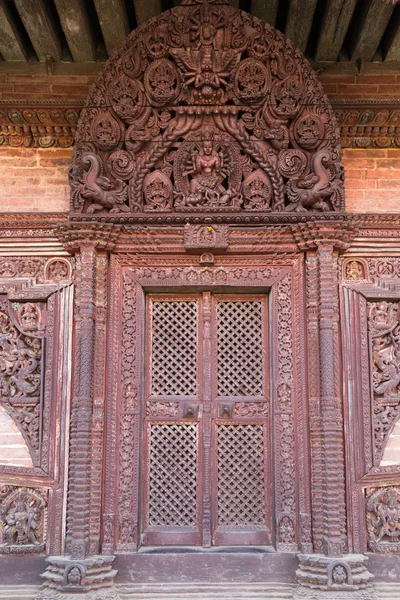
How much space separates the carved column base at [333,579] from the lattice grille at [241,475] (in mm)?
516

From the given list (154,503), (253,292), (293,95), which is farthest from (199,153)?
(154,503)

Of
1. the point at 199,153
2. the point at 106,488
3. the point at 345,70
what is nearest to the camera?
the point at 106,488

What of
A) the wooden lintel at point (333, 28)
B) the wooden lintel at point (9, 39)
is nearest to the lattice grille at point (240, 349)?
the wooden lintel at point (333, 28)

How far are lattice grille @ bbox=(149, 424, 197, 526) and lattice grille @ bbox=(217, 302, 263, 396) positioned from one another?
48 centimetres

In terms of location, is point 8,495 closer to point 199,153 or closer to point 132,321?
point 132,321

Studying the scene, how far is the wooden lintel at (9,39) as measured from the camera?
455cm

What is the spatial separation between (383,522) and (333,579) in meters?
0.60

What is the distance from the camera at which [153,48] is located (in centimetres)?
482

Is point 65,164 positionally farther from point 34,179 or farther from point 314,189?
point 314,189

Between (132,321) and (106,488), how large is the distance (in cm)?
128

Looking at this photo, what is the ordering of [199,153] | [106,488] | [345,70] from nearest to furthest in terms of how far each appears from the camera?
[106,488], [199,153], [345,70]

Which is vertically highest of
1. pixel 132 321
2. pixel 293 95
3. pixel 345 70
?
pixel 345 70

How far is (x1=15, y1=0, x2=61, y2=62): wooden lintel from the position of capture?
4496 millimetres

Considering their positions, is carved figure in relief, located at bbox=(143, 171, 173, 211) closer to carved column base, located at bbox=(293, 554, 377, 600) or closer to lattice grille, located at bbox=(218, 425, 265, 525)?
lattice grille, located at bbox=(218, 425, 265, 525)
